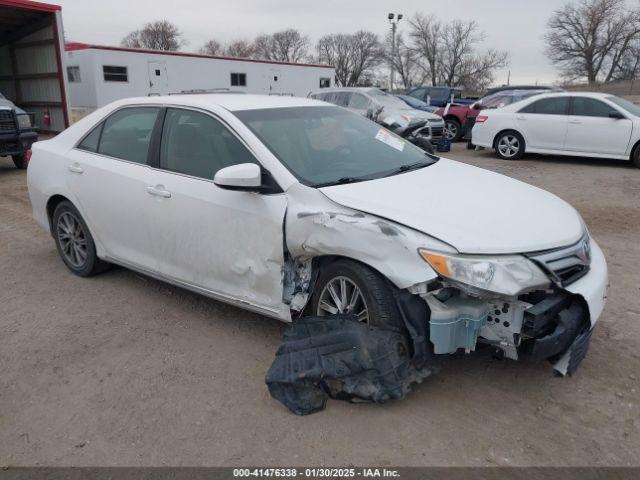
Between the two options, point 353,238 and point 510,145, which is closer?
point 353,238

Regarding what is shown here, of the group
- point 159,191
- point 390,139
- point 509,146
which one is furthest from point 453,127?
point 159,191

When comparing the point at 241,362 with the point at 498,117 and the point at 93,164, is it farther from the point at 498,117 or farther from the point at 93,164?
the point at 498,117

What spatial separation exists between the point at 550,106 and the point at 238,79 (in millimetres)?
18465

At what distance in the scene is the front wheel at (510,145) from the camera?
12059mm

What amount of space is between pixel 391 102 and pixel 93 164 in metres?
11.2

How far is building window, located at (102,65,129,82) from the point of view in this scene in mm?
21328

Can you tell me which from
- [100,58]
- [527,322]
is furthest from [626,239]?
[100,58]

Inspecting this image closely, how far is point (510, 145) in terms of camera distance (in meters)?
12.2

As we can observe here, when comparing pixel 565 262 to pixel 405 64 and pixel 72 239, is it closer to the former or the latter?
pixel 72 239

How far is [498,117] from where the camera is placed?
12.3 meters

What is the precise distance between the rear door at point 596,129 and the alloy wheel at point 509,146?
1150 mm

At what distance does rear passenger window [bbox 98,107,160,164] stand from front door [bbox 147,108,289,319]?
0.22 m

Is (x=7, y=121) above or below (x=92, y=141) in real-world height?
below

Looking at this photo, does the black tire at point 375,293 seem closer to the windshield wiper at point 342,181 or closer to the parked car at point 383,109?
the windshield wiper at point 342,181
